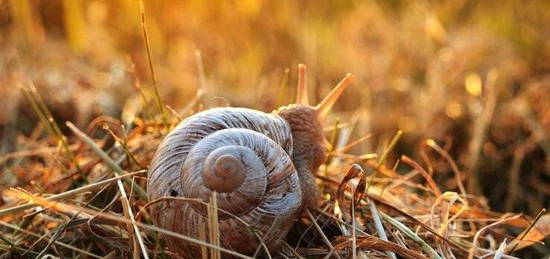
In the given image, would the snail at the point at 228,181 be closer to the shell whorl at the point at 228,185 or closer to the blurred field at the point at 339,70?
the shell whorl at the point at 228,185

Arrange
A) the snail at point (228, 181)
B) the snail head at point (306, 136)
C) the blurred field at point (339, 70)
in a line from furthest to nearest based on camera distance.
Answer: the blurred field at point (339, 70), the snail head at point (306, 136), the snail at point (228, 181)

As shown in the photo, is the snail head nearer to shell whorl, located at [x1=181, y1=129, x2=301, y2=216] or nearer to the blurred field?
shell whorl, located at [x1=181, y1=129, x2=301, y2=216]

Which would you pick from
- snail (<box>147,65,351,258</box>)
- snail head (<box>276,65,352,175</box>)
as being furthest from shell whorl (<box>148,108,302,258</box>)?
snail head (<box>276,65,352,175</box>)

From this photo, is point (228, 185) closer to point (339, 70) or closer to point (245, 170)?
point (245, 170)

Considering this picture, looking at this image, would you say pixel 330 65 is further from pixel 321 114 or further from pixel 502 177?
pixel 321 114

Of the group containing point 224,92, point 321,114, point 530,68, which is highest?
point 321,114

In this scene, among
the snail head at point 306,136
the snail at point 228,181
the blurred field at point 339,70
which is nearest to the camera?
the snail at point 228,181

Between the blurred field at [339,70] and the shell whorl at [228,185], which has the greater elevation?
the shell whorl at [228,185]

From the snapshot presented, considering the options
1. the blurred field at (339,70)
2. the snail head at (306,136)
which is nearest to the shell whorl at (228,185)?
the snail head at (306,136)

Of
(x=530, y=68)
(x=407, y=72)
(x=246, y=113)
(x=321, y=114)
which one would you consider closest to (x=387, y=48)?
(x=407, y=72)
